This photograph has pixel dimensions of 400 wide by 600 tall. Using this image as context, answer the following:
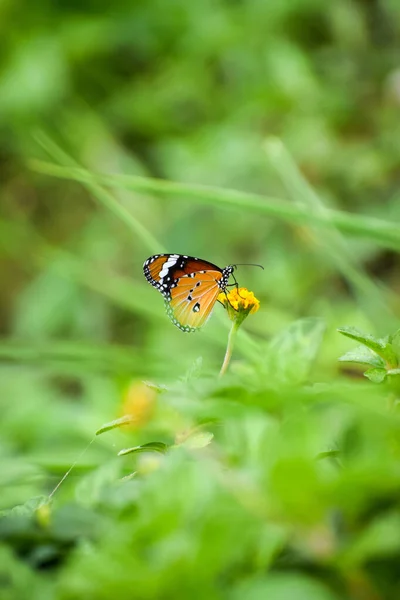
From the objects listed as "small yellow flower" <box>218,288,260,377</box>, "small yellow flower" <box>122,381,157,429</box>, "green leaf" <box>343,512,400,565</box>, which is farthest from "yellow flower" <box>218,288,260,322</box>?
"green leaf" <box>343,512,400,565</box>

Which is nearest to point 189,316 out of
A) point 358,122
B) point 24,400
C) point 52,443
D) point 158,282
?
point 158,282

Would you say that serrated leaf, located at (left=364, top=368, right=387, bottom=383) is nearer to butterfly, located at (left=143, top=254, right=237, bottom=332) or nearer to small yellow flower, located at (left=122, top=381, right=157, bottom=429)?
small yellow flower, located at (left=122, top=381, right=157, bottom=429)

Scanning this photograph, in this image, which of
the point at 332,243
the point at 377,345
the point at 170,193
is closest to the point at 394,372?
the point at 377,345

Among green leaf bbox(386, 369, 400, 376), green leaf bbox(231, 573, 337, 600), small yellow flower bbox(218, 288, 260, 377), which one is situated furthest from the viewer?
small yellow flower bbox(218, 288, 260, 377)

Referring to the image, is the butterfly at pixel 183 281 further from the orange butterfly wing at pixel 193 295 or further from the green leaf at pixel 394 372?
the green leaf at pixel 394 372

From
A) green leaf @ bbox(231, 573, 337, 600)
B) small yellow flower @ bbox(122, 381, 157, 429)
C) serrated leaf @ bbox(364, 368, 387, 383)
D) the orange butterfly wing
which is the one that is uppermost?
the orange butterfly wing
